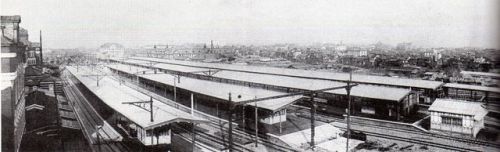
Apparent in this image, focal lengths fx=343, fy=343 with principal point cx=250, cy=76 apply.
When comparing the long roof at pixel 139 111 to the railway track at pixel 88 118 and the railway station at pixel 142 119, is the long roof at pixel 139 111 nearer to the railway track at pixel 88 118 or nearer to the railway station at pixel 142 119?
the railway station at pixel 142 119

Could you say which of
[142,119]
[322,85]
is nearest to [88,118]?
[142,119]

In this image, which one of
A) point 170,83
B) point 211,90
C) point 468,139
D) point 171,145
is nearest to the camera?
point 171,145

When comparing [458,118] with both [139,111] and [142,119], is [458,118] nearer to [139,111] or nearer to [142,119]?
[142,119]

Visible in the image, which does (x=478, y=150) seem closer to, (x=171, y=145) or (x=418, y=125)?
(x=418, y=125)

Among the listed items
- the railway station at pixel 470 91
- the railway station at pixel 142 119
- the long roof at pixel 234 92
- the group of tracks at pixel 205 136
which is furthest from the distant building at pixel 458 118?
the railway station at pixel 142 119

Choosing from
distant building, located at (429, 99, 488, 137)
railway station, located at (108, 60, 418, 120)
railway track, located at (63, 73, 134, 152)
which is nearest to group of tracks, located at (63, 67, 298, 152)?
railway track, located at (63, 73, 134, 152)

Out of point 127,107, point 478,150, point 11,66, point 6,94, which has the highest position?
point 11,66

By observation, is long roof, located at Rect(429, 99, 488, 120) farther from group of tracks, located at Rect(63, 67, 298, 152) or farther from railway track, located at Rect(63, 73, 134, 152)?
railway track, located at Rect(63, 73, 134, 152)

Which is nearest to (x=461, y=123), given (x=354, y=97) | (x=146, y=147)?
(x=354, y=97)
